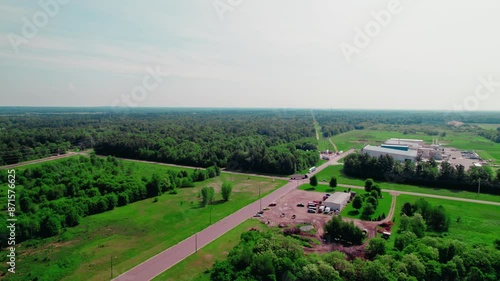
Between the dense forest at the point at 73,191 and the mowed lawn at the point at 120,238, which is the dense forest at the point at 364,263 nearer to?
the mowed lawn at the point at 120,238

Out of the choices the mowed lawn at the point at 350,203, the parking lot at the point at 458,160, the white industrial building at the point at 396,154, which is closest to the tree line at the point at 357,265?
the mowed lawn at the point at 350,203

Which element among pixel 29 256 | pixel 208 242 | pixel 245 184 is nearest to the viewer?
pixel 29 256

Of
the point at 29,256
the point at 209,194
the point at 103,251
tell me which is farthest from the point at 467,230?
the point at 29,256

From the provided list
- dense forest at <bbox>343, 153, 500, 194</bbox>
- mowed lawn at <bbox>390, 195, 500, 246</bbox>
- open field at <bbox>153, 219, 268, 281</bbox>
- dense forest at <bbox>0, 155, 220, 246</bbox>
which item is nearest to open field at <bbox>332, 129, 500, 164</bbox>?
dense forest at <bbox>343, 153, 500, 194</bbox>

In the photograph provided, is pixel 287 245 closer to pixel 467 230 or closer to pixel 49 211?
pixel 467 230

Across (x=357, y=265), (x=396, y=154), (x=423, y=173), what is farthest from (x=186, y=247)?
(x=396, y=154)
